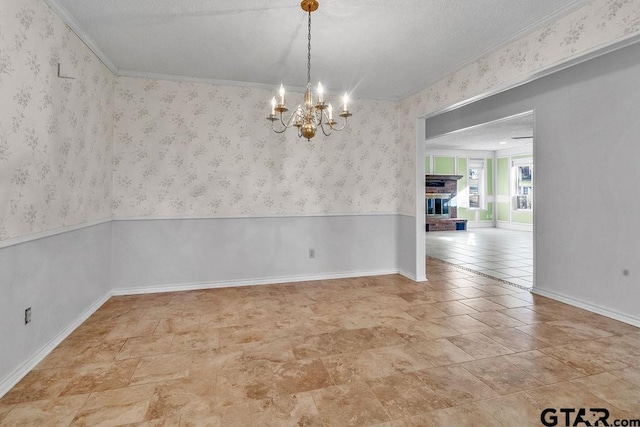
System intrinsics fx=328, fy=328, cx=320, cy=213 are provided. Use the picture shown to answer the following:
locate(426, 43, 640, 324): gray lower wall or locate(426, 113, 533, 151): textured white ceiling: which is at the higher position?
locate(426, 113, 533, 151): textured white ceiling

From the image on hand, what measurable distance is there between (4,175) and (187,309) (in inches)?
78.8

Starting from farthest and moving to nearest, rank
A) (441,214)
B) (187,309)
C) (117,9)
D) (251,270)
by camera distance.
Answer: (441,214)
(251,270)
(187,309)
(117,9)

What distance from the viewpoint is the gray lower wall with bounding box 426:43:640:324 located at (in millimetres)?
3068

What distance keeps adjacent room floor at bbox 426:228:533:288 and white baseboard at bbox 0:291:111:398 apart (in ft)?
16.6

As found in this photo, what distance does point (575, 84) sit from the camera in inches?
139

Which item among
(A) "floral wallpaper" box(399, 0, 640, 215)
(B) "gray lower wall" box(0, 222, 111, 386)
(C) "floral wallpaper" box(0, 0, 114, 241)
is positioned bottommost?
(B) "gray lower wall" box(0, 222, 111, 386)

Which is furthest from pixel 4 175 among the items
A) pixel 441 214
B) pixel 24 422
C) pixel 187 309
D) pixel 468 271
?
pixel 441 214

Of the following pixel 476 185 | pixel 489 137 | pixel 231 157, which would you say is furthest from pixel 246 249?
pixel 476 185

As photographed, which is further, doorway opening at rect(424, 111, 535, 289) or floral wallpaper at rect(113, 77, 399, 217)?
doorway opening at rect(424, 111, 535, 289)

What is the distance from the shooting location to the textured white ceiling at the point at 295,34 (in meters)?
2.56

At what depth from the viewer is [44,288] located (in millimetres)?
2469

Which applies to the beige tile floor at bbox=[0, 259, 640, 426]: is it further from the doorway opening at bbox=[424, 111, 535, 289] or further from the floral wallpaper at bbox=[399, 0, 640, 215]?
the doorway opening at bbox=[424, 111, 535, 289]

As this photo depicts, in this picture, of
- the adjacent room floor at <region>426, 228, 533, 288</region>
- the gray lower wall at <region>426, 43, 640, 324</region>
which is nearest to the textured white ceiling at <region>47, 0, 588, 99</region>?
the gray lower wall at <region>426, 43, 640, 324</region>

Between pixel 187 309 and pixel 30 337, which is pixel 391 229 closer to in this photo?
pixel 187 309
